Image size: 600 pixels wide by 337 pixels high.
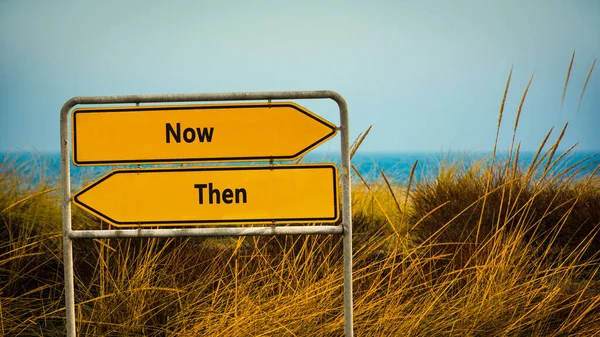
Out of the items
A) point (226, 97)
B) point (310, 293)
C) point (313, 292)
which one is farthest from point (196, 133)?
point (313, 292)

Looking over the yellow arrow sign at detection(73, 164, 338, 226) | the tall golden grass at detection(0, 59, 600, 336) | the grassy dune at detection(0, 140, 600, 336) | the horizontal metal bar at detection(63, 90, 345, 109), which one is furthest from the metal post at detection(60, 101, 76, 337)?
the grassy dune at detection(0, 140, 600, 336)

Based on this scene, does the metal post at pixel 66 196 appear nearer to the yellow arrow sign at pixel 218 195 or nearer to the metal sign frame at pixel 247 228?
the metal sign frame at pixel 247 228

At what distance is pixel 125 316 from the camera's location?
161 inches

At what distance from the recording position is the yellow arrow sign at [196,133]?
2.90 m

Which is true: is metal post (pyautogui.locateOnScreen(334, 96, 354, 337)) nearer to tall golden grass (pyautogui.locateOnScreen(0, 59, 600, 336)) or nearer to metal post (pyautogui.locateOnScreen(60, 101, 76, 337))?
tall golden grass (pyautogui.locateOnScreen(0, 59, 600, 336))

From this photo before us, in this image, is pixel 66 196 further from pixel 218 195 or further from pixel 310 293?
pixel 310 293

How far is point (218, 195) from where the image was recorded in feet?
9.52

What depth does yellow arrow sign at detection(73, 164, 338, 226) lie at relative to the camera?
2.87 m

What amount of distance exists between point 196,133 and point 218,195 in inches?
12.9

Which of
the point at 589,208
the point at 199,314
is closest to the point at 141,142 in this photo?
the point at 199,314

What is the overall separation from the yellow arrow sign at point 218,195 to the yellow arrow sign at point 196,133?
7cm

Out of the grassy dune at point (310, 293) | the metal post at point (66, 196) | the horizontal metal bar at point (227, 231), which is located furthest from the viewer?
the grassy dune at point (310, 293)

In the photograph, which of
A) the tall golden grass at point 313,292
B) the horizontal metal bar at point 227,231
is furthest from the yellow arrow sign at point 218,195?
the tall golden grass at point 313,292

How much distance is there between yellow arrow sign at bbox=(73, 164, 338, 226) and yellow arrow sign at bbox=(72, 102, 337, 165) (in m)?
0.07
